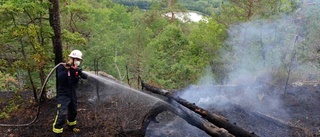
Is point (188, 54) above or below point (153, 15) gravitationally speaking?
below

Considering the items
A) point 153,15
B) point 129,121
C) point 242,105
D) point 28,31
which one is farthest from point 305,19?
point 153,15

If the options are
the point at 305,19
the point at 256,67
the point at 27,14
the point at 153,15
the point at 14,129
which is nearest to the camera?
the point at 14,129

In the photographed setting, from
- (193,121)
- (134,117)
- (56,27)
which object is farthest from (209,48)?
(193,121)

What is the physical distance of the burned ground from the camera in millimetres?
7812

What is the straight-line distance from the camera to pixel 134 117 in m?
9.72

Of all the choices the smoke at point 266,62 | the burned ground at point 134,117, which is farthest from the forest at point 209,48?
the burned ground at point 134,117

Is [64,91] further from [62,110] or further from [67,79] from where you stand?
[62,110]

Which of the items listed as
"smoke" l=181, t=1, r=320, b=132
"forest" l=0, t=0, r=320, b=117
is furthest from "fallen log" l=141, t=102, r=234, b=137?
"forest" l=0, t=0, r=320, b=117

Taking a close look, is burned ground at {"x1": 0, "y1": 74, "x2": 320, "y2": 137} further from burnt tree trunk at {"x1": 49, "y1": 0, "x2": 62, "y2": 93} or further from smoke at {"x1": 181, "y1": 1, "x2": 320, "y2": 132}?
burnt tree trunk at {"x1": 49, "y1": 0, "x2": 62, "y2": 93}

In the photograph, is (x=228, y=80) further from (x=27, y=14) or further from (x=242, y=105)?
(x=27, y=14)

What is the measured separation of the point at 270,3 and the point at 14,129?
17456 mm

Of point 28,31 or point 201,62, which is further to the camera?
point 201,62

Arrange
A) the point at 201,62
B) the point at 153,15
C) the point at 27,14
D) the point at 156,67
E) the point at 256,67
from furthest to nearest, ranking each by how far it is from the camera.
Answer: the point at 153,15
the point at 201,62
the point at 156,67
the point at 256,67
the point at 27,14

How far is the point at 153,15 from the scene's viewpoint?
1178 inches
